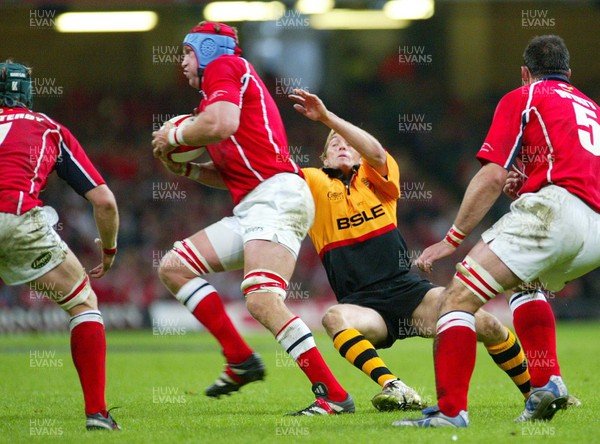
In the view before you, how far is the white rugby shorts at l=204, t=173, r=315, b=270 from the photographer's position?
582 centimetres

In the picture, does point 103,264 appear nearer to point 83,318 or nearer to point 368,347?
point 83,318

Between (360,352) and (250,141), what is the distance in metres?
1.56

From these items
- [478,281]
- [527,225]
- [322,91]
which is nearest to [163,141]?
[478,281]

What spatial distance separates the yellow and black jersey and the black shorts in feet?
0.27

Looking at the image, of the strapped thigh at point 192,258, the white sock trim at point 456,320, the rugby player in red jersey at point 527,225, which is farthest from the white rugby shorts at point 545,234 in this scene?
the strapped thigh at point 192,258

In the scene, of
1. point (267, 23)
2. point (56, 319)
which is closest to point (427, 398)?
point (56, 319)

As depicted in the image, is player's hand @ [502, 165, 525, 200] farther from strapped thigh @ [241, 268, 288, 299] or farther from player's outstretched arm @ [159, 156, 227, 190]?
player's outstretched arm @ [159, 156, 227, 190]

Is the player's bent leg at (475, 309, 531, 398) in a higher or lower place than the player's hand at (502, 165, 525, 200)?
lower

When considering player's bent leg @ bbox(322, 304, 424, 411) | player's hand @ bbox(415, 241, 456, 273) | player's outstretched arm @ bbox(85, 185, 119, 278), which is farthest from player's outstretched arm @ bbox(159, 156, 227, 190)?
player's hand @ bbox(415, 241, 456, 273)

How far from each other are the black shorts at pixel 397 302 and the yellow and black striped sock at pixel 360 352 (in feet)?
1.26

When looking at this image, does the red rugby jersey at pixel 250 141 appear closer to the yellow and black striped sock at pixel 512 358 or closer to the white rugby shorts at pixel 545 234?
the white rugby shorts at pixel 545 234

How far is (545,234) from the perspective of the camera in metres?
4.96

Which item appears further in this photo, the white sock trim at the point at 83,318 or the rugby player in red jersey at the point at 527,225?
the white sock trim at the point at 83,318

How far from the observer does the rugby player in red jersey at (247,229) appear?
568 centimetres
